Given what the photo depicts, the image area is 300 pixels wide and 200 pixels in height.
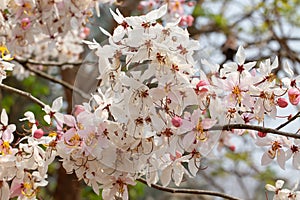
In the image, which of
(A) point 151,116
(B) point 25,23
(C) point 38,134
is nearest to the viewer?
(A) point 151,116

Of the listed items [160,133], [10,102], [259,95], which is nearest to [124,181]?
[160,133]

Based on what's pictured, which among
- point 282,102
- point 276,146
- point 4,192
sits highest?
point 282,102

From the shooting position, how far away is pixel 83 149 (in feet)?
3.10

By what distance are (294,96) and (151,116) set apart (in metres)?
0.23

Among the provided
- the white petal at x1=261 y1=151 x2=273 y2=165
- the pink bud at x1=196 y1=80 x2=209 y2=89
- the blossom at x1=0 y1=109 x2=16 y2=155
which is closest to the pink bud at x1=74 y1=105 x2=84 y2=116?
the blossom at x1=0 y1=109 x2=16 y2=155

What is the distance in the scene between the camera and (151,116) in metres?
0.87

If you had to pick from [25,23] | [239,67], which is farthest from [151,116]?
[25,23]

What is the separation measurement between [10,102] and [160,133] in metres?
1.96

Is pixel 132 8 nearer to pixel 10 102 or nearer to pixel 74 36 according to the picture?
pixel 74 36

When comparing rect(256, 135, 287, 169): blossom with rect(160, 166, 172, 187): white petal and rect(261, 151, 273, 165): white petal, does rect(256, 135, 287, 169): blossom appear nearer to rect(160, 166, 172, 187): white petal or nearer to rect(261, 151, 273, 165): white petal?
rect(261, 151, 273, 165): white petal

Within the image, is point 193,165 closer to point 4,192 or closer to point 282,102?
point 282,102

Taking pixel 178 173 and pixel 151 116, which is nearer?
pixel 151 116

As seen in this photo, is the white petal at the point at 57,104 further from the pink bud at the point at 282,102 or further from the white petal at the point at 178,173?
the pink bud at the point at 282,102

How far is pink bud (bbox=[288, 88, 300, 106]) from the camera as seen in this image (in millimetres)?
904
